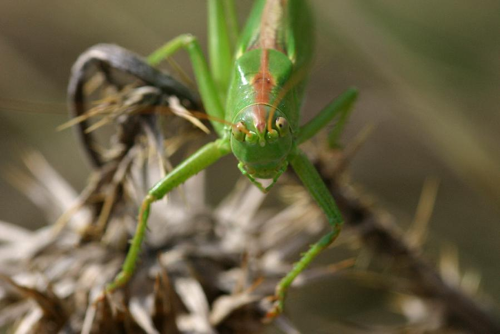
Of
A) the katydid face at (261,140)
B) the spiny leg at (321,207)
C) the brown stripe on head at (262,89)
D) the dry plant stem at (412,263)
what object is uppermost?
the brown stripe on head at (262,89)

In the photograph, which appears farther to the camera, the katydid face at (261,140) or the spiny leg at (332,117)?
the spiny leg at (332,117)

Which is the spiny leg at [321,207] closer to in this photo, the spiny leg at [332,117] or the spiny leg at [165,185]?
the spiny leg at [332,117]

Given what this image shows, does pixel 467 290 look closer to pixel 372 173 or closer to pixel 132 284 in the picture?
pixel 132 284

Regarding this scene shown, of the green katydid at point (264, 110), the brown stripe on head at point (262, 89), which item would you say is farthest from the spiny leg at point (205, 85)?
the brown stripe on head at point (262, 89)

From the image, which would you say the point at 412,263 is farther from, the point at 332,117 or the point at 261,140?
the point at 261,140

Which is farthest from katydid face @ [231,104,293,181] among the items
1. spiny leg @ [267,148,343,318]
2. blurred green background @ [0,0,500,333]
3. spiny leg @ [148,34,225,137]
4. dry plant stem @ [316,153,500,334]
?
blurred green background @ [0,0,500,333]

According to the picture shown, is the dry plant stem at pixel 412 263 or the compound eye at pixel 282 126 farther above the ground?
the compound eye at pixel 282 126

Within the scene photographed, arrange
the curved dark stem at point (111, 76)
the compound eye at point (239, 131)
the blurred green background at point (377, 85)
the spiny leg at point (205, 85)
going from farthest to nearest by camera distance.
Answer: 1. the blurred green background at point (377, 85)
2. the spiny leg at point (205, 85)
3. the curved dark stem at point (111, 76)
4. the compound eye at point (239, 131)

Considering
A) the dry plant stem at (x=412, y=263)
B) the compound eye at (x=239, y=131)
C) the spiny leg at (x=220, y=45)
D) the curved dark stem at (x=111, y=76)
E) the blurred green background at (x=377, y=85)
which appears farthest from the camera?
the blurred green background at (x=377, y=85)

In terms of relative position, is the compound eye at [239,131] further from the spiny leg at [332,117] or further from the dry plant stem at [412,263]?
the dry plant stem at [412,263]
